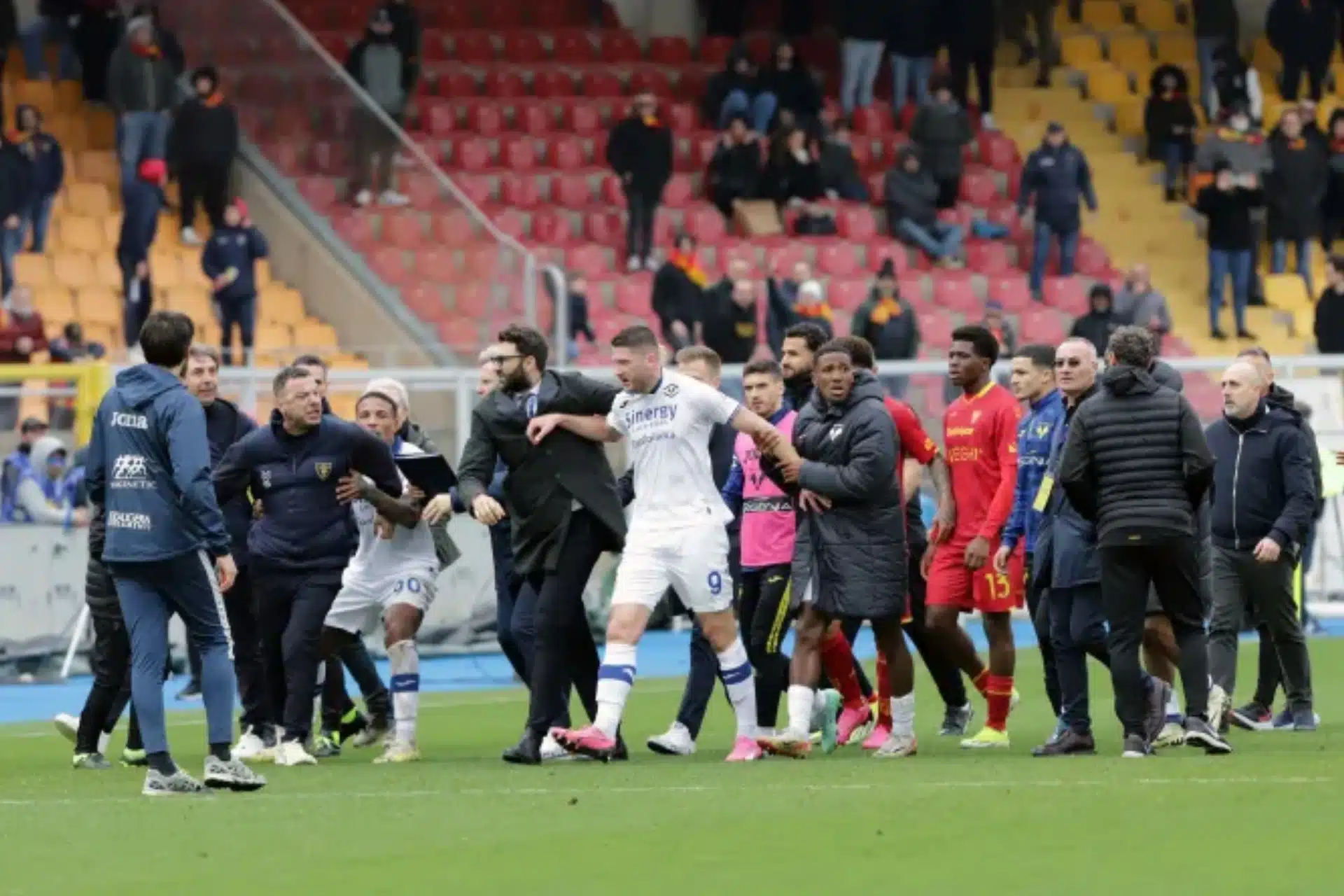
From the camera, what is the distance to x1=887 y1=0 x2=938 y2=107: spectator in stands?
116 ft

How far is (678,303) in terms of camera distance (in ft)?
94.8

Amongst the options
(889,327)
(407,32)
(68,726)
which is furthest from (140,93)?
(68,726)

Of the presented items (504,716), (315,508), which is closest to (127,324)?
(504,716)

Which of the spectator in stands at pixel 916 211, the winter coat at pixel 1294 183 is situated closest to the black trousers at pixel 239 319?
the spectator in stands at pixel 916 211

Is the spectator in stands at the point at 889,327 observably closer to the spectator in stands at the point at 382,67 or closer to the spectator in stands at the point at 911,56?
the spectator in stands at the point at 382,67

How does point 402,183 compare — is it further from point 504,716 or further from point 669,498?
point 669,498

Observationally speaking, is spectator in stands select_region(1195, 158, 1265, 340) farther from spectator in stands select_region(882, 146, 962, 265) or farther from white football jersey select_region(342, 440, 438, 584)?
white football jersey select_region(342, 440, 438, 584)

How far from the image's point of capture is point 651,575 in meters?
13.7

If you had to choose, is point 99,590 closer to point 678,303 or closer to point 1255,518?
point 1255,518

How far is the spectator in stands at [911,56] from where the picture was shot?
35.5 metres

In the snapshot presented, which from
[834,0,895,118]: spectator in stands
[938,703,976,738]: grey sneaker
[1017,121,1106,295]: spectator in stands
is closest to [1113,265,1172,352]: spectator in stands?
[1017,121,1106,295]: spectator in stands

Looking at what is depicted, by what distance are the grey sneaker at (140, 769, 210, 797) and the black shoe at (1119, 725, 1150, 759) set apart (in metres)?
3.96

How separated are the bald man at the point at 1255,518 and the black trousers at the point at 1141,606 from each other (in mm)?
2058

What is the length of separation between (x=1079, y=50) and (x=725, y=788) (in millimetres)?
27598
